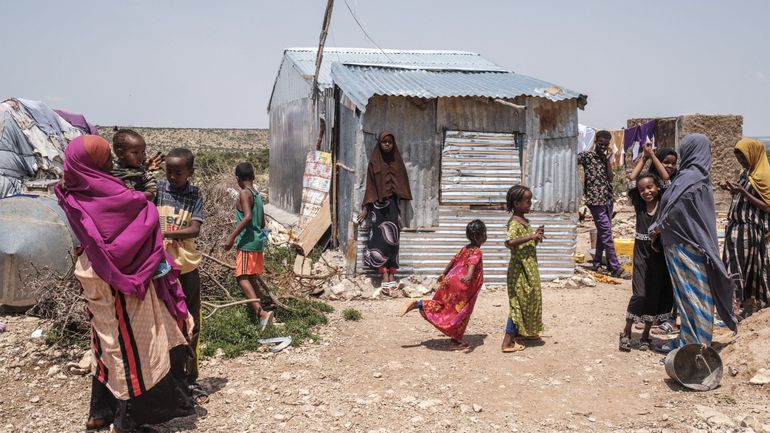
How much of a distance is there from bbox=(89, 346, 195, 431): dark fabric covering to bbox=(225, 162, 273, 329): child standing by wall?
5.43 ft

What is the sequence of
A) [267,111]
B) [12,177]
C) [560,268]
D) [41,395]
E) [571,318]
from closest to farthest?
[41,395] < [571,318] < [560,268] < [12,177] < [267,111]

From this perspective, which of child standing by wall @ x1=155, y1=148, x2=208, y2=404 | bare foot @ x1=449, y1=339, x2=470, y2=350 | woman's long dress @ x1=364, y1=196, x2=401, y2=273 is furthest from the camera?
woman's long dress @ x1=364, y1=196, x2=401, y2=273

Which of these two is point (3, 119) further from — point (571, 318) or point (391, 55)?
point (571, 318)

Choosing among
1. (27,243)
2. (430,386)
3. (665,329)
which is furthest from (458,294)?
(27,243)

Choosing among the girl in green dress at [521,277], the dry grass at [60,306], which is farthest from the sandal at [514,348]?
the dry grass at [60,306]

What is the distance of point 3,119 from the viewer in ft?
30.2

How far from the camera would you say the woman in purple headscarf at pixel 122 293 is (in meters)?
3.24

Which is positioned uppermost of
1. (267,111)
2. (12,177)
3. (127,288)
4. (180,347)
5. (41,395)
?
(267,111)

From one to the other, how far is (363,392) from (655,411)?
1.90 meters

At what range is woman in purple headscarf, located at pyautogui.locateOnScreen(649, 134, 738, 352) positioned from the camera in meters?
4.61

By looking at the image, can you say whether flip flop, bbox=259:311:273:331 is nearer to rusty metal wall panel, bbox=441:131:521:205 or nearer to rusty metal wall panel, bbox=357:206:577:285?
rusty metal wall panel, bbox=357:206:577:285

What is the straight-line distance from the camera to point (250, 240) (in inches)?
219

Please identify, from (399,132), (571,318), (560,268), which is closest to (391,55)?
(399,132)

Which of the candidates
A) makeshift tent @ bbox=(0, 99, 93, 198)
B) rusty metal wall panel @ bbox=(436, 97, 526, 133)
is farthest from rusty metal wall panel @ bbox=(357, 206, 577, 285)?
makeshift tent @ bbox=(0, 99, 93, 198)
